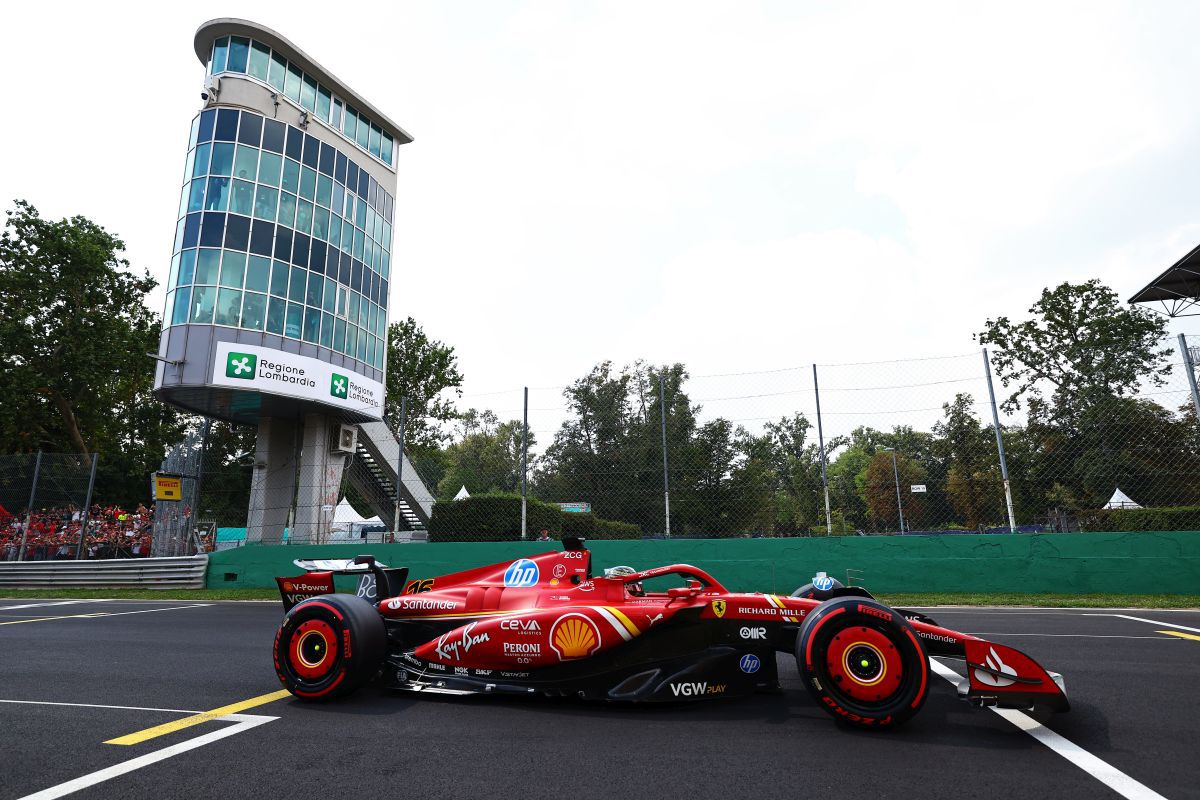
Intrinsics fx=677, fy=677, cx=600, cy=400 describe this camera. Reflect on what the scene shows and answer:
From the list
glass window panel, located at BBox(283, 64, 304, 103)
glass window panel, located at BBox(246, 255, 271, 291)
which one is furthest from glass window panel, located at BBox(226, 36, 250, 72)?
glass window panel, located at BBox(246, 255, 271, 291)

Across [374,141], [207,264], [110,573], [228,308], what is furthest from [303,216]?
[110,573]

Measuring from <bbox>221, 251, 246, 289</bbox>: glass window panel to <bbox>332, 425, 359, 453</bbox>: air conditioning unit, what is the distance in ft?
21.3

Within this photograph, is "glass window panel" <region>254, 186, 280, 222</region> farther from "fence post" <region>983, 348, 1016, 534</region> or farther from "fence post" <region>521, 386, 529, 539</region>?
"fence post" <region>983, 348, 1016, 534</region>

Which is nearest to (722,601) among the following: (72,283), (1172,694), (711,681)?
(711,681)

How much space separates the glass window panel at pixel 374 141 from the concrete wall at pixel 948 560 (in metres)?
21.2

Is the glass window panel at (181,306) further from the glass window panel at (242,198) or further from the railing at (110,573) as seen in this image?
the railing at (110,573)

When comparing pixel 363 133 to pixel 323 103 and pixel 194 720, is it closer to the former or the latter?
pixel 323 103

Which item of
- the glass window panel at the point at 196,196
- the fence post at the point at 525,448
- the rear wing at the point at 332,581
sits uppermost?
the glass window panel at the point at 196,196

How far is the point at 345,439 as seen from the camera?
25828mm

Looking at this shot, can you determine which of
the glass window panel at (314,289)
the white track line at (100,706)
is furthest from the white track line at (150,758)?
the glass window panel at (314,289)

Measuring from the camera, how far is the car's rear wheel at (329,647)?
14.7ft

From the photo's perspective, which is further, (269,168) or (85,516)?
(269,168)

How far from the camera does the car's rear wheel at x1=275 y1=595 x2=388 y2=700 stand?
4477mm

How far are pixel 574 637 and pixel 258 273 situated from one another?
21.7 meters
